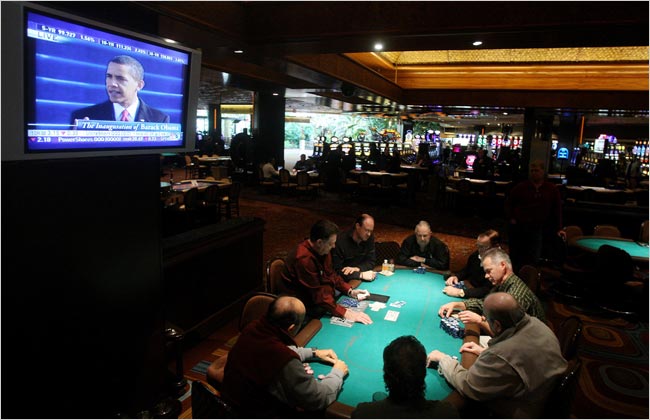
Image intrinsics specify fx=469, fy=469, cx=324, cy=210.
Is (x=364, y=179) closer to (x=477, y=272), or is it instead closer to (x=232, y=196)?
(x=232, y=196)

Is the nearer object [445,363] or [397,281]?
[445,363]

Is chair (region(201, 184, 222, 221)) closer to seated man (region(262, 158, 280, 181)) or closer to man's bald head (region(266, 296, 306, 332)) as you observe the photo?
seated man (region(262, 158, 280, 181))

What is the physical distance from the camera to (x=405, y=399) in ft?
6.29

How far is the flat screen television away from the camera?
219 cm

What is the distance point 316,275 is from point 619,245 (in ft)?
14.5

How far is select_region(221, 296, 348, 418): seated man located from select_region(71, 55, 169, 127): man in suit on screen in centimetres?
146

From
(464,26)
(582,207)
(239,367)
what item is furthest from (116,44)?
(582,207)

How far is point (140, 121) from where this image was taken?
2934 millimetres

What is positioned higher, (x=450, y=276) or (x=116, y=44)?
(x=116, y=44)

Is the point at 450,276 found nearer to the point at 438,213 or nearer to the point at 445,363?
the point at 445,363

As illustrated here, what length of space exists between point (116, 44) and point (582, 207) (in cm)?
830

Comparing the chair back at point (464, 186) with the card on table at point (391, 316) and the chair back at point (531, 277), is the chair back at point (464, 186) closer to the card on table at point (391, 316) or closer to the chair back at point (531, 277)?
the chair back at point (531, 277)

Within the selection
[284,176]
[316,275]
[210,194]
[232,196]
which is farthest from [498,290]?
[284,176]

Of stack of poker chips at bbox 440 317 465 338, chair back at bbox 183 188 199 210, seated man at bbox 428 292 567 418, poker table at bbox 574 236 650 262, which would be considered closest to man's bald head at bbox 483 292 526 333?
seated man at bbox 428 292 567 418
